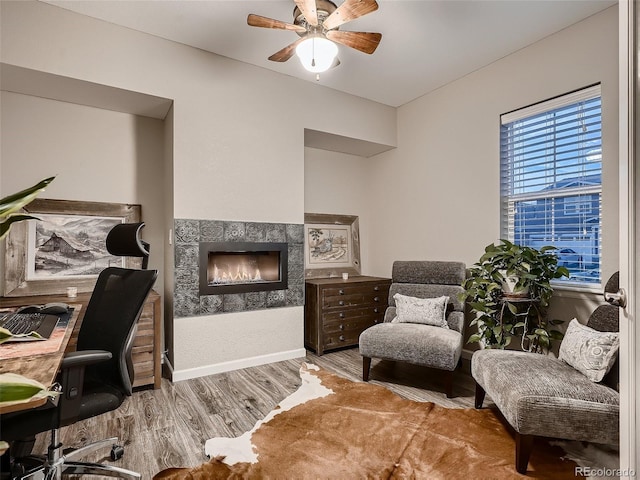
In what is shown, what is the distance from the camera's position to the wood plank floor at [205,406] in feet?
6.55

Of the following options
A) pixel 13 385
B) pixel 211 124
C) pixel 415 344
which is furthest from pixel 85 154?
pixel 415 344

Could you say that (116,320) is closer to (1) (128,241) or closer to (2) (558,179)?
(1) (128,241)

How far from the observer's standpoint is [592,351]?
1.92 m

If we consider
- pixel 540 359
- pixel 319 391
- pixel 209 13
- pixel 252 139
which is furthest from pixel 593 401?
pixel 209 13

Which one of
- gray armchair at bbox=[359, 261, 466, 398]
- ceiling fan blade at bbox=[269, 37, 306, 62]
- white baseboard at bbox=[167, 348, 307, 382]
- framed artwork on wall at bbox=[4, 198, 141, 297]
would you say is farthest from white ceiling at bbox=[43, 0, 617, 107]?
white baseboard at bbox=[167, 348, 307, 382]

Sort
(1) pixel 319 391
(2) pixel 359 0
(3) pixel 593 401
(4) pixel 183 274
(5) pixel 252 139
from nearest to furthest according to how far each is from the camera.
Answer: (3) pixel 593 401
(2) pixel 359 0
(1) pixel 319 391
(4) pixel 183 274
(5) pixel 252 139

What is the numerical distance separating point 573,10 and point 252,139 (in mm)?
2779

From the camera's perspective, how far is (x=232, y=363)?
3.29 meters

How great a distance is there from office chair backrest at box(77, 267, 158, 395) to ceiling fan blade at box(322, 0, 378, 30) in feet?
6.05

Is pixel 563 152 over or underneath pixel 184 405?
over

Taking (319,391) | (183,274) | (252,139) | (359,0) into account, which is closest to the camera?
(359,0)

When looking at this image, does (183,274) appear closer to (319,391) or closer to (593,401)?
(319,391)

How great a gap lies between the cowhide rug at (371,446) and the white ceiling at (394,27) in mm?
2898

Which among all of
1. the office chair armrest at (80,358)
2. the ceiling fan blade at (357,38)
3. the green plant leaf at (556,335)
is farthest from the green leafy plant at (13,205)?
the green plant leaf at (556,335)
